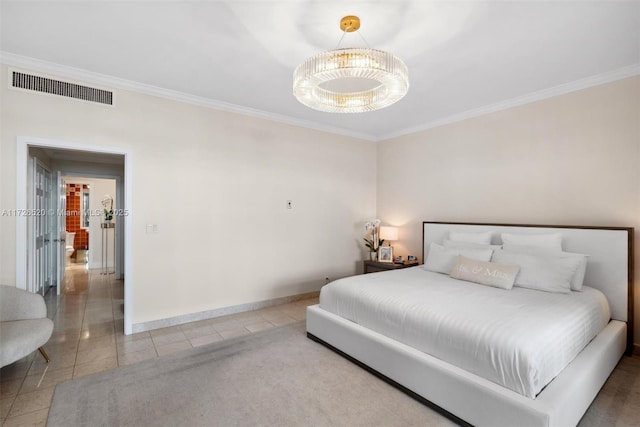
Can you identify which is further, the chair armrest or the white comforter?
the chair armrest

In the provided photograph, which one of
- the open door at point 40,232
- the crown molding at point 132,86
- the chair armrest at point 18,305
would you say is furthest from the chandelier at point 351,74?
the open door at point 40,232

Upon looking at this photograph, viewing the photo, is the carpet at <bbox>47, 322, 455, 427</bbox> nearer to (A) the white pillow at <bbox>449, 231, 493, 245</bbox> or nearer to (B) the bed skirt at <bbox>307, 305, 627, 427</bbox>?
(B) the bed skirt at <bbox>307, 305, 627, 427</bbox>

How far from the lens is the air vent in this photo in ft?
9.36

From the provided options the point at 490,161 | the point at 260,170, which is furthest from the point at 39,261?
the point at 490,161

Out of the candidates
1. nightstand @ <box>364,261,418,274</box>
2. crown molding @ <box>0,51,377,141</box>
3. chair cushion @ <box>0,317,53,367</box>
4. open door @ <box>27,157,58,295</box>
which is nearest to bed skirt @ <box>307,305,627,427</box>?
nightstand @ <box>364,261,418,274</box>

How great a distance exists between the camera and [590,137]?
3203 mm

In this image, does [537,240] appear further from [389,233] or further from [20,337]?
[20,337]

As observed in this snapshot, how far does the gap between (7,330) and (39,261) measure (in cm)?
263

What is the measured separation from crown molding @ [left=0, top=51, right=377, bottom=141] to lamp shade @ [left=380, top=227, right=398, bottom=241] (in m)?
1.94

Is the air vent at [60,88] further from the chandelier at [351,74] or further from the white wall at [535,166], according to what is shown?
the white wall at [535,166]

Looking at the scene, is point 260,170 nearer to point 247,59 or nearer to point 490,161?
point 247,59

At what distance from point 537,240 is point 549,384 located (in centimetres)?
195

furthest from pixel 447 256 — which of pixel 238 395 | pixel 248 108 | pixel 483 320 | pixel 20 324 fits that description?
pixel 20 324

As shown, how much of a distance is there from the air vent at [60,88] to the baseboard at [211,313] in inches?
95.4
